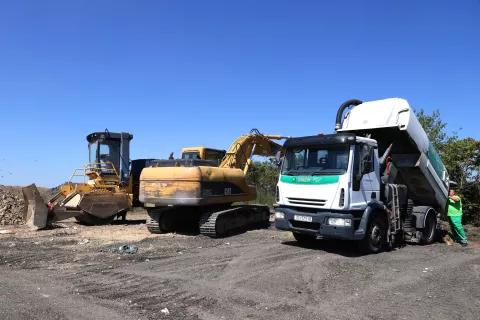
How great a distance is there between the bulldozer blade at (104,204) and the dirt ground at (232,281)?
2.81 metres

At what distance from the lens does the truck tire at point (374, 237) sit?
8.60 m

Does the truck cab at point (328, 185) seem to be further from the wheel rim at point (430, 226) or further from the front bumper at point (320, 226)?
the wheel rim at point (430, 226)

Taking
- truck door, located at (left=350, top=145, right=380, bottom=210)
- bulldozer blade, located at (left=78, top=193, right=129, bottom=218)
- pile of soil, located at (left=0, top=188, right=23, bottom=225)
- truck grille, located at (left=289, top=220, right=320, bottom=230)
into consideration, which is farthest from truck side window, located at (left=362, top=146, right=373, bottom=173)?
pile of soil, located at (left=0, top=188, right=23, bottom=225)

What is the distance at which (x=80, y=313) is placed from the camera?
16.2ft

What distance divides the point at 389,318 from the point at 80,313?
378 centimetres

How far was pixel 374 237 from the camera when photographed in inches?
346

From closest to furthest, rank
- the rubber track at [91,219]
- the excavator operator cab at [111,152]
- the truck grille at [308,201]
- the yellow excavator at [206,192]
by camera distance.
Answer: the truck grille at [308,201], the yellow excavator at [206,192], the rubber track at [91,219], the excavator operator cab at [111,152]

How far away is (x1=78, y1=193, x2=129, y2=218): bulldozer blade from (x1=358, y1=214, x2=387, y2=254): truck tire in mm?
8612

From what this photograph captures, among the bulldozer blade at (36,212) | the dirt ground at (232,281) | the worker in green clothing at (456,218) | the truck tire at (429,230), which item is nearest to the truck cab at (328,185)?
the dirt ground at (232,281)

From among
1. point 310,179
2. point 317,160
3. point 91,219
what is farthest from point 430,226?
point 91,219

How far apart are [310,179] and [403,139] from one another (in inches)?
108

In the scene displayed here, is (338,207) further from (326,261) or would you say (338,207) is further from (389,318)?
(389,318)

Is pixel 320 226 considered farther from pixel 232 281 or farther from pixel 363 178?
pixel 232 281

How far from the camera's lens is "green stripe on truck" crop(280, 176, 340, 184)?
8.24 metres
